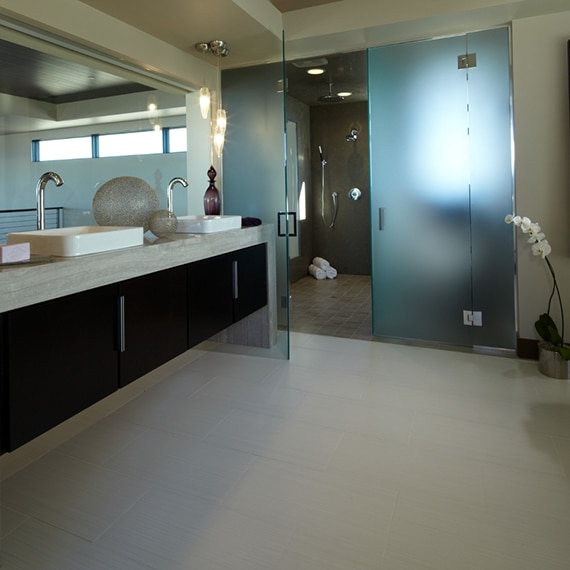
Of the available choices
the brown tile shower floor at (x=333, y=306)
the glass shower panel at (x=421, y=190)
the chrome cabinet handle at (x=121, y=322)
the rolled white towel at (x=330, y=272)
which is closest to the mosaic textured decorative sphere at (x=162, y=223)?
the chrome cabinet handle at (x=121, y=322)

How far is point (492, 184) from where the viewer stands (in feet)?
11.2

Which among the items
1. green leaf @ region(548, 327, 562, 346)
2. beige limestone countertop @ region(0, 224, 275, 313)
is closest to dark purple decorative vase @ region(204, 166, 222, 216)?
beige limestone countertop @ region(0, 224, 275, 313)

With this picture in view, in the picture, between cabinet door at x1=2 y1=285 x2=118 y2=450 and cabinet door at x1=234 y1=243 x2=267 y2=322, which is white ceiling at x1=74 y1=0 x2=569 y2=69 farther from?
cabinet door at x1=2 y1=285 x2=118 y2=450

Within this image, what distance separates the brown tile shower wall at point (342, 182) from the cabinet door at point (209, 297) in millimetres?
4598

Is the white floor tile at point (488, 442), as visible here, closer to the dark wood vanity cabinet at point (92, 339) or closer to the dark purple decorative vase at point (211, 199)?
the dark wood vanity cabinet at point (92, 339)

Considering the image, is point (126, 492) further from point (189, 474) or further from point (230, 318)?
point (230, 318)

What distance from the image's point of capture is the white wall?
10.2 ft

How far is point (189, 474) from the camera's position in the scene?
6.51 feet

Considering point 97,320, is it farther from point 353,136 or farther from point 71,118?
point 353,136

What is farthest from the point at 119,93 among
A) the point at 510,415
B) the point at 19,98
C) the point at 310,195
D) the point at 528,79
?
the point at 310,195

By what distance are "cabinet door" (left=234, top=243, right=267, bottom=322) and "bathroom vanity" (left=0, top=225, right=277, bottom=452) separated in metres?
0.14

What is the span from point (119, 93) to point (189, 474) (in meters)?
2.43

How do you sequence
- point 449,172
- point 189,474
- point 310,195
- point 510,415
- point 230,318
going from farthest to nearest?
point 310,195 → point 449,172 → point 230,318 → point 510,415 → point 189,474

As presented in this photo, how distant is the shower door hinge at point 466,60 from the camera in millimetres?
3365
